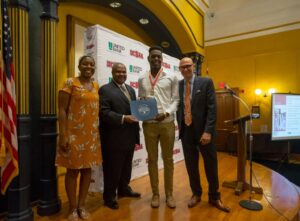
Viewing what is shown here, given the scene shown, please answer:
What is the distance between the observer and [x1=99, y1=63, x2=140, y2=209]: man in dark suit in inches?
90.0

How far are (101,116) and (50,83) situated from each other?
23.5 inches

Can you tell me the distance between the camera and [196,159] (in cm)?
241

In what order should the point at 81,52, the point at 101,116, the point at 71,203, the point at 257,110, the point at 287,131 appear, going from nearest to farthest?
the point at 71,203 < the point at 101,116 < the point at 287,131 < the point at 81,52 < the point at 257,110

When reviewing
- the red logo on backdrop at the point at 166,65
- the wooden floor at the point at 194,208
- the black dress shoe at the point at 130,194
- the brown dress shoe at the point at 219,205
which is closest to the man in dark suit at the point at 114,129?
the wooden floor at the point at 194,208

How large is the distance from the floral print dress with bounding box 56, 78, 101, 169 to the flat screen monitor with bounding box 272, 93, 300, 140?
9.22 feet

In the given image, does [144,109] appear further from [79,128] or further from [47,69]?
[47,69]

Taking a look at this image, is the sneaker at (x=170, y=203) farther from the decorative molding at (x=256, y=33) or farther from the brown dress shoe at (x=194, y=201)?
the decorative molding at (x=256, y=33)

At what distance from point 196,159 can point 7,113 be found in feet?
5.79

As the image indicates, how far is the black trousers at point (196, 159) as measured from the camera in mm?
2314

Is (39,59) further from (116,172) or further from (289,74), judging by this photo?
(289,74)

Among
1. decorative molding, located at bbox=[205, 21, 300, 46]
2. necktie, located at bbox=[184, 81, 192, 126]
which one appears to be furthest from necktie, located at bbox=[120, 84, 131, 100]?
decorative molding, located at bbox=[205, 21, 300, 46]

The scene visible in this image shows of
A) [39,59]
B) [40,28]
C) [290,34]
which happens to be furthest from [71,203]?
[290,34]

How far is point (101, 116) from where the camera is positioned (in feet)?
7.56

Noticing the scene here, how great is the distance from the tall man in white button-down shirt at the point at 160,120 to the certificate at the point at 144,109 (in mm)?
73
